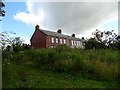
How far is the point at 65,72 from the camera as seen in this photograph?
1623 cm

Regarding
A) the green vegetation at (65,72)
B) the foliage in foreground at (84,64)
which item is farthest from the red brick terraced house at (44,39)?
the foliage in foreground at (84,64)

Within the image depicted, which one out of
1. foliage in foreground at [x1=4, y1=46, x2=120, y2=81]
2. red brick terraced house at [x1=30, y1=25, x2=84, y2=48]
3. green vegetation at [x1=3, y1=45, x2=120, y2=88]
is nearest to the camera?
green vegetation at [x1=3, y1=45, x2=120, y2=88]

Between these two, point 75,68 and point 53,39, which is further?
point 53,39

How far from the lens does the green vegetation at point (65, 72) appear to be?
12.0 metres

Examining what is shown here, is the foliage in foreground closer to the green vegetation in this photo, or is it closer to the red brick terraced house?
the green vegetation

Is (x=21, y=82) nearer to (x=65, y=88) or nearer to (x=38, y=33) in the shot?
(x=65, y=88)

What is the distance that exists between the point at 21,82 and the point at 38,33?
54317mm

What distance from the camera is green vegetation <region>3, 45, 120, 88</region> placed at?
12.0 metres

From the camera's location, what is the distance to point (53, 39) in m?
66.6

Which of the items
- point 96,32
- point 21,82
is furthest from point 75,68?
point 96,32

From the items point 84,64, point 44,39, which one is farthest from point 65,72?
point 44,39

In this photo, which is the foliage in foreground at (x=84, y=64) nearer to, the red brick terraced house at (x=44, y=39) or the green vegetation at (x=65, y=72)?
the green vegetation at (x=65, y=72)

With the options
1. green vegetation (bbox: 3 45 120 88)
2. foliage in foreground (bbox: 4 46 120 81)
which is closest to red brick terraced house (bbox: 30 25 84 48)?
green vegetation (bbox: 3 45 120 88)

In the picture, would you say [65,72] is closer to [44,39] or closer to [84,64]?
[84,64]
